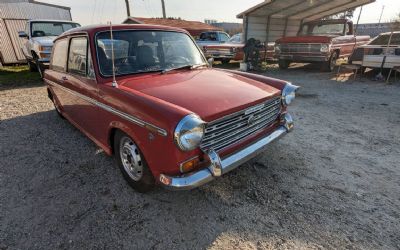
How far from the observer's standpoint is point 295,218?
98.6 inches

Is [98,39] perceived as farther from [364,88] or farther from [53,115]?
[364,88]

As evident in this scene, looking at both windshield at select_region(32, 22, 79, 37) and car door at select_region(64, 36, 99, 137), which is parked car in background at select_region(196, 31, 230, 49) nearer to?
windshield at select_region(32, 22, 79, 37)

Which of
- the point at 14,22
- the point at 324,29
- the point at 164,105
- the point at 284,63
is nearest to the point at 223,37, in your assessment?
the point at 284,63

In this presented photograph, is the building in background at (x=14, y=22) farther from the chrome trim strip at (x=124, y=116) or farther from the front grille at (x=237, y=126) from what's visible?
the front grille at (x=237, y=126)

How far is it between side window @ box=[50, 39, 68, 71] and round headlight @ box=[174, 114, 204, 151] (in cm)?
287

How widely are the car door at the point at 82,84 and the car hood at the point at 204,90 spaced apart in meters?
0.54

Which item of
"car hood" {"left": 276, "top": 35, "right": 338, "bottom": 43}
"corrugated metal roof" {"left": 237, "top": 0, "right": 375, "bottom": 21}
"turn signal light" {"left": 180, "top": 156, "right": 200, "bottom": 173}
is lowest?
"turn signal light" {"left": 180, "top": 156, "right": 200, "bottom": 173}

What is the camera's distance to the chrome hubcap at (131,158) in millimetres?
2727

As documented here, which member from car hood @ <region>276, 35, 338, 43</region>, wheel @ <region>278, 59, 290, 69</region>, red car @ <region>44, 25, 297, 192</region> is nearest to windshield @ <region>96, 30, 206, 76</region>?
red car @ <region>44, 25, 297, 192</region>

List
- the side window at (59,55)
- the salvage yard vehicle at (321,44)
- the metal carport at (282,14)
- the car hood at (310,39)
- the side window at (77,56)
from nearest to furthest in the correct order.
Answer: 1. the side window at (77,56)
2. the side window at (59,55)
3. the car hood at (310,39)
4. the salvage yard vehicle at (321,44)
5. the metal carport at (282,14)

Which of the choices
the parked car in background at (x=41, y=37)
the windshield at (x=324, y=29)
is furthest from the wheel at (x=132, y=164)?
the windshield at (x=324, y=29)

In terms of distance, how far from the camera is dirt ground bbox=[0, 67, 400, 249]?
7.56 feet

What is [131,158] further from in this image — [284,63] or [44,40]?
[284,63]

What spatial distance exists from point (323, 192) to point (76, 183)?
118 inches
